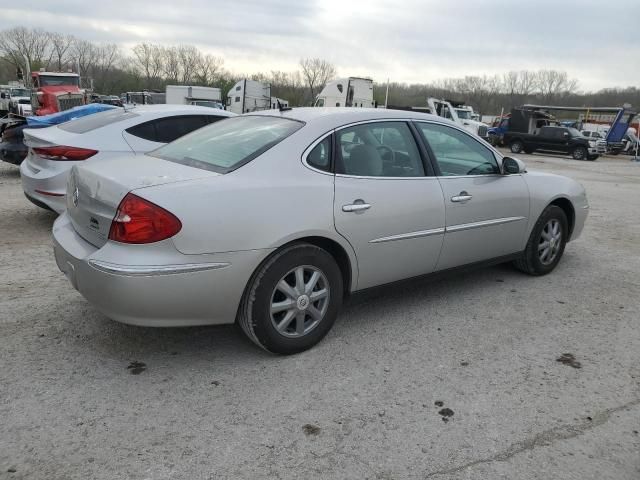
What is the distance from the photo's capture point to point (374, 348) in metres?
3.43

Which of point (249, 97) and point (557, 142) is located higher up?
point (249, 97)

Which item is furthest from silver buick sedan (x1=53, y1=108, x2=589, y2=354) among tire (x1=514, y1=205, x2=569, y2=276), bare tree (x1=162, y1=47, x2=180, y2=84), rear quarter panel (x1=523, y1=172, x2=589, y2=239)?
bare tree (x1=162, y1=47, x2=180, y2=84)

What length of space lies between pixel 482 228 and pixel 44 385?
10.5 feet

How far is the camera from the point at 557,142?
27109mm

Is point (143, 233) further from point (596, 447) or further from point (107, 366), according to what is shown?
point (596, 447)

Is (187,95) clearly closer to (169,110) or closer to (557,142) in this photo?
(557,142)

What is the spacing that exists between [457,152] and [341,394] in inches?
87.5

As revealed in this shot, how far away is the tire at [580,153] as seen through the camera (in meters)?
26.3

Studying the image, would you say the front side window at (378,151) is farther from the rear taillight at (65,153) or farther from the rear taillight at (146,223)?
the rear taillight at (65,153)

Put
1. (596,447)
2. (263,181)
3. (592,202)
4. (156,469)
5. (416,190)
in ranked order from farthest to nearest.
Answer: (592,202), (416,190), (263,181), (596,447), (156,469)

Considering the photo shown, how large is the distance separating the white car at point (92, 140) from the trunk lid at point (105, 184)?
2254 mm

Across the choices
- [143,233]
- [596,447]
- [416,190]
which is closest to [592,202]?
[416,190]

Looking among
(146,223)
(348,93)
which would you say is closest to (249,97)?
(348,93)

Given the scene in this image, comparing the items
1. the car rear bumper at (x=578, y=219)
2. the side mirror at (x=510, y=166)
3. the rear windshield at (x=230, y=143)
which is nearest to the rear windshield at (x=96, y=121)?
the rear windshield at (x=230, y=143)
